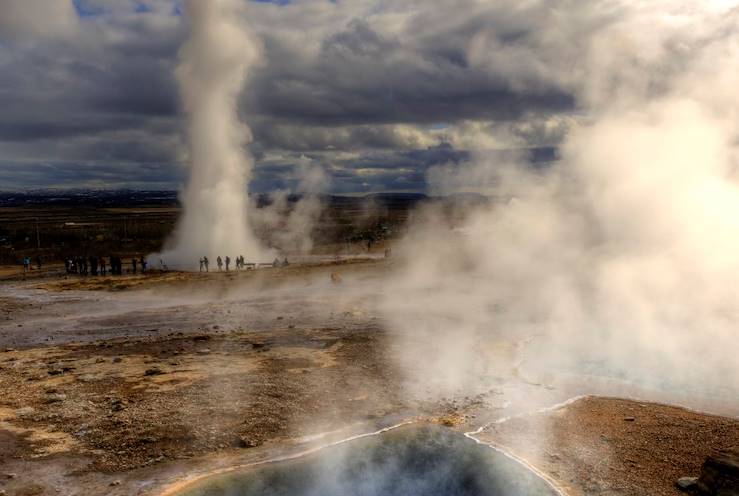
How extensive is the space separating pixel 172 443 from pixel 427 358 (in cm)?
527

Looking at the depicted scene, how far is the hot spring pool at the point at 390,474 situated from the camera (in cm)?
654

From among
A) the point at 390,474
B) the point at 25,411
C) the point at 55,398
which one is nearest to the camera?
the point at 390,474

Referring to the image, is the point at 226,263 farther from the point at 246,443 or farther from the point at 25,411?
the point at 246,443

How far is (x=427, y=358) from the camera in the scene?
11.5 m

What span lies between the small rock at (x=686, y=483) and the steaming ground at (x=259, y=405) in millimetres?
104

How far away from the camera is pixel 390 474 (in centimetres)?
693

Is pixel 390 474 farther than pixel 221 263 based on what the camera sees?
No

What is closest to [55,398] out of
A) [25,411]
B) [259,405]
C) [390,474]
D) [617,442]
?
[25,411]

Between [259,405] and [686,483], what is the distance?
561cm

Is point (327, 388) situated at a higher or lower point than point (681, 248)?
lower

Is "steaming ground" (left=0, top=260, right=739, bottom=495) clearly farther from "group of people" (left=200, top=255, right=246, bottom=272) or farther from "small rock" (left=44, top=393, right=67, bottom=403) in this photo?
"group of people" (left=200, top=255, right=246, bottom=272)

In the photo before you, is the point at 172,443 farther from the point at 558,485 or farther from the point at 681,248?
the point at 681,248

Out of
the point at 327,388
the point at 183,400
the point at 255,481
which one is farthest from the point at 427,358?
the point at 255,481

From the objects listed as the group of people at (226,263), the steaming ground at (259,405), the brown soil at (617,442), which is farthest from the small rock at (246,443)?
the group of people at (226,263)
